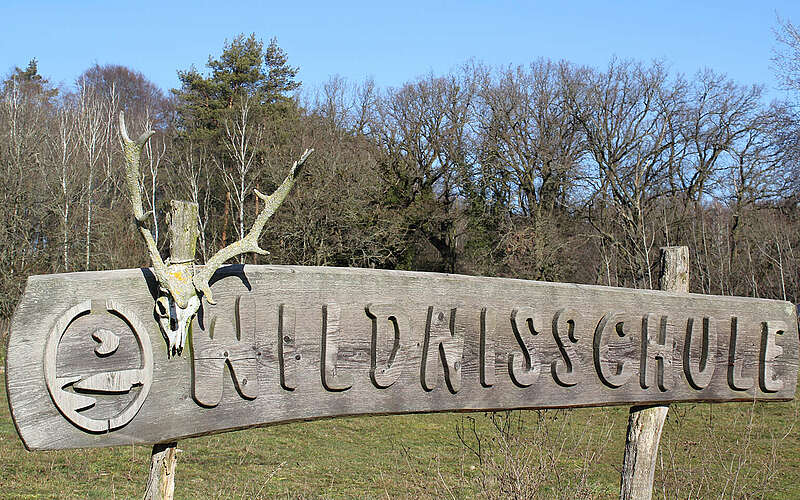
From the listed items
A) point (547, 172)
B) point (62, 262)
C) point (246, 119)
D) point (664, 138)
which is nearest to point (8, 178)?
point (62, 262)

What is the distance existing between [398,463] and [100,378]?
246 inches

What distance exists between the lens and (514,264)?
25.2 meters

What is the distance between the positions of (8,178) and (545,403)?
15.9m

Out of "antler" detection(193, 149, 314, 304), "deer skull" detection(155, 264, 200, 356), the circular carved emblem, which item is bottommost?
the circular carved emblem

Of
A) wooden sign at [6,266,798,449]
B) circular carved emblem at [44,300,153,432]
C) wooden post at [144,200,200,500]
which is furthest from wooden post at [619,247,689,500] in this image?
circular carved emblem at [44,300,153,432]

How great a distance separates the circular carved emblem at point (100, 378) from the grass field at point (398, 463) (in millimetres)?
2005

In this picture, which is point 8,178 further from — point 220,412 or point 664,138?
point 664,138

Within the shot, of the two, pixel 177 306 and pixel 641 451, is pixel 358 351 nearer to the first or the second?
pixel 177 306

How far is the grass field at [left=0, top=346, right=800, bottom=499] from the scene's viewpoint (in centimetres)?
518

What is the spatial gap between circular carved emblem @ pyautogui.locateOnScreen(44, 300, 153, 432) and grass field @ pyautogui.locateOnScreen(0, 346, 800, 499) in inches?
78.9

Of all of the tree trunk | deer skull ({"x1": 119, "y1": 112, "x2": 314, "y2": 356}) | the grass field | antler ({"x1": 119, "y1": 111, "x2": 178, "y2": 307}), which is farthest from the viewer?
the grass field

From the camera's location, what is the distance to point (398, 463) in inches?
332

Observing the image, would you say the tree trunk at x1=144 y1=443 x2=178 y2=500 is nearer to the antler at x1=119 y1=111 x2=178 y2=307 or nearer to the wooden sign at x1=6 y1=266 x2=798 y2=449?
the wooden sign at x1=6 y1=266 x2=798 y2=449

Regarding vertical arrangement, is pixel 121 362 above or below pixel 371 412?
above
